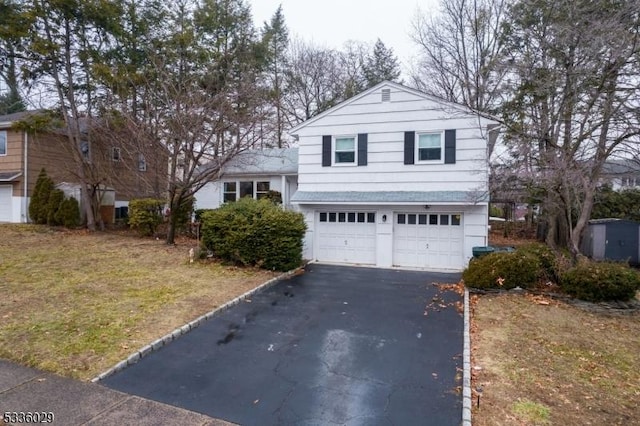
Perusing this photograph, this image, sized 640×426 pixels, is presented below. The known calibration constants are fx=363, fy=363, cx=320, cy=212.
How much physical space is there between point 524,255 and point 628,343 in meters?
3.33

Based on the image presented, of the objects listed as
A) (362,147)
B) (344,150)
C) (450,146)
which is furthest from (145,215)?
(450,146)

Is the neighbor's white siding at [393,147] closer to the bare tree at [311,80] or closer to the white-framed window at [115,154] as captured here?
the white-framed window at [115,154]

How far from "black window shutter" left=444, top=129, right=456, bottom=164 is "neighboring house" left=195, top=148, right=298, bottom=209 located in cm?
747

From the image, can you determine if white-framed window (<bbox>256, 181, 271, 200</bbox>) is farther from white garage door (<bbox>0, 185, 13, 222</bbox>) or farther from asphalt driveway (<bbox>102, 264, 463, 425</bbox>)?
white garage door (<bbox>0, 185, 13, 222</bbox>)

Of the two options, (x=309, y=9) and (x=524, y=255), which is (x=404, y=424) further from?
(x=309, y=9)

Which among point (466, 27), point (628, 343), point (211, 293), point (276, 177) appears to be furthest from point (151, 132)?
point (466, 27)

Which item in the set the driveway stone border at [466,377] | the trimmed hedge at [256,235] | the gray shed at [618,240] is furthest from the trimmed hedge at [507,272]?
the gray shed at [618,240]

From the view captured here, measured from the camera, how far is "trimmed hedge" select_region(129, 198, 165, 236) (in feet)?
52.9

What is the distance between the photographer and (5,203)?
59.7 feet

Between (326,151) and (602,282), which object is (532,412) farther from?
(326,151)

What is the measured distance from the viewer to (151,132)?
1532cm

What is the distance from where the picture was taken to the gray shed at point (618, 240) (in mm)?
12586

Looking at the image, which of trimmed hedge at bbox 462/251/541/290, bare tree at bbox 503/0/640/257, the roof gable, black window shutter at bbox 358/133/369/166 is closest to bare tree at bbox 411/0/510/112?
the roof gable

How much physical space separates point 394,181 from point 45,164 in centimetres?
1749
